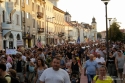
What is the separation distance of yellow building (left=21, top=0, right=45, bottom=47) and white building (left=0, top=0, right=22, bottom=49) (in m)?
3.03

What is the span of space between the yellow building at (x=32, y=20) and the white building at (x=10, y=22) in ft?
9.94

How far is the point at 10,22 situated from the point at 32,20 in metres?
15.0

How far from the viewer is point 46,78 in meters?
6.66

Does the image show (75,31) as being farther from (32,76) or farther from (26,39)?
(32,76)

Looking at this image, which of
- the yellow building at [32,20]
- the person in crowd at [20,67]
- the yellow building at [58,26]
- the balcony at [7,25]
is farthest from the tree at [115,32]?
the person in crowd at [20,67]

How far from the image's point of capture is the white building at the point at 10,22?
127 feet

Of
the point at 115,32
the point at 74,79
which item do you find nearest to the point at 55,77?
the point at 74,79

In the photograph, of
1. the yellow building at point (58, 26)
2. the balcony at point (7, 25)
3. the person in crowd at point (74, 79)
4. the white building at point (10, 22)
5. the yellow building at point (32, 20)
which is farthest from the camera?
the yellow building at point (58, 26)

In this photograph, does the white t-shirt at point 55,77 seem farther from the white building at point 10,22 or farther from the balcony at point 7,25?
the balcony at point 7,25

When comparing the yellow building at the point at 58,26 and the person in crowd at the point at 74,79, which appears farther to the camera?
the yellow building at the point at 58,26

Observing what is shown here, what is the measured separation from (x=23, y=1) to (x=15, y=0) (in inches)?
153

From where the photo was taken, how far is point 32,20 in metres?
54.2

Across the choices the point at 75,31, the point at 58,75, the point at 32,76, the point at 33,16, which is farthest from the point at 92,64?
the point at 75,31

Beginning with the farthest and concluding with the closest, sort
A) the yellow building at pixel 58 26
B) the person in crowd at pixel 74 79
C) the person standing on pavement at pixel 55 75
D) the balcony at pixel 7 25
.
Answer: the yellow building at pixel 58 26 < the balcony at pixel 7 25 < the person in crowd at pixel 74 79 < the person standing on pavement at pixel 55 75
